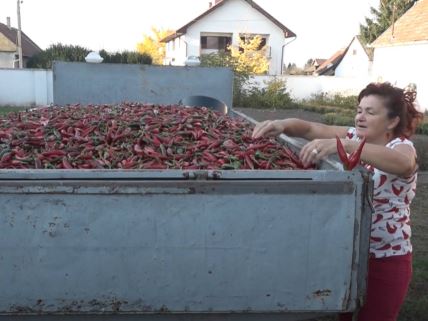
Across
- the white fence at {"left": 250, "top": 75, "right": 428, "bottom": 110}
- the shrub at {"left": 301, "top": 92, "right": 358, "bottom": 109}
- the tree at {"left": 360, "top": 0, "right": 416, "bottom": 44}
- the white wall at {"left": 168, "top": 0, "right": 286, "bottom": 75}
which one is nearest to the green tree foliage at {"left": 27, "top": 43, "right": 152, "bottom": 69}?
the white wall at {"left": 168, "top": 0, "right": 286, "bottom": 75}

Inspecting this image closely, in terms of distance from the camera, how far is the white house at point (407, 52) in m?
24.8

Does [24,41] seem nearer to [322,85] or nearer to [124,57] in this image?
[124,57]

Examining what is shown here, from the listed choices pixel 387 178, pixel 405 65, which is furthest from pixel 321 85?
pixel 387 178

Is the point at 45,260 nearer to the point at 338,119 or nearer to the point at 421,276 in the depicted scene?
the point at 421,276

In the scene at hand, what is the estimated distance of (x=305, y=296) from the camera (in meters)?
1.93

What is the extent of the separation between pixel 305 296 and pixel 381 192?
843 mm

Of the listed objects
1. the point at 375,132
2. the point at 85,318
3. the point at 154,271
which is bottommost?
the point at 85,318

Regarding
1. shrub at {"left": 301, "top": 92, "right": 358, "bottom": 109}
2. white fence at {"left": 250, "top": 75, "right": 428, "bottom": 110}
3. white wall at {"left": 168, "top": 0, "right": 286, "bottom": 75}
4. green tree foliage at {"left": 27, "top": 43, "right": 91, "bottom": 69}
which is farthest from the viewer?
white wall at {"left": 168, "top": 0, "right": 286, "bottom": 75}

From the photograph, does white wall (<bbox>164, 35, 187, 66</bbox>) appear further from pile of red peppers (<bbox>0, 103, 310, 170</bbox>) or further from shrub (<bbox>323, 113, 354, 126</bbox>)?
pile of red peppers (<bbox>0, 103, 310, 170</bbox>)

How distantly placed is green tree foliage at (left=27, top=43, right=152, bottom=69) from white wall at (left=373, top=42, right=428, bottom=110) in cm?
1463

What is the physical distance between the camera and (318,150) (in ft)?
7.52

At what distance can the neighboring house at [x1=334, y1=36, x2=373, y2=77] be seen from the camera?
48219mm

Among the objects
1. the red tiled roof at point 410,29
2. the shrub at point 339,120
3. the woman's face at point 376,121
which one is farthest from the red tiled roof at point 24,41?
the woman's face at point 376,121

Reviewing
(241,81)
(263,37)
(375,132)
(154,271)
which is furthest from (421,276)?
(263,37)
